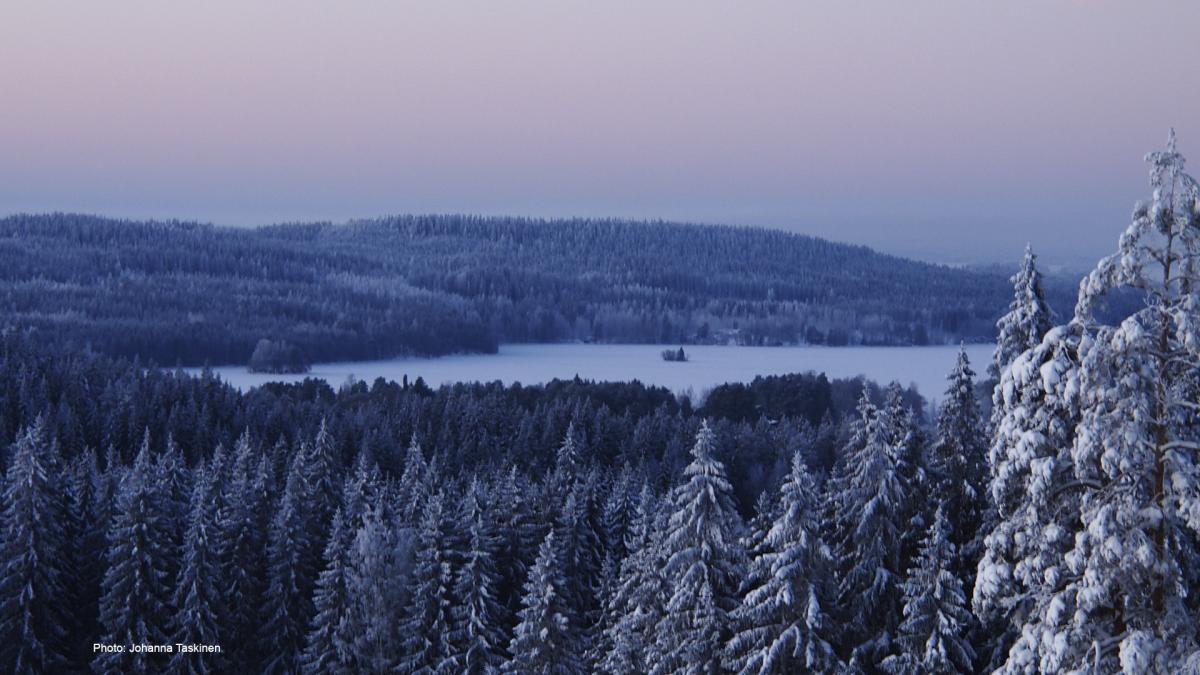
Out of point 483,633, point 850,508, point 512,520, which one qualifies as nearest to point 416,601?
point 483,633

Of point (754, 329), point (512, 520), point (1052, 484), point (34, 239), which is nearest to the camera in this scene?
point (1052, 484)

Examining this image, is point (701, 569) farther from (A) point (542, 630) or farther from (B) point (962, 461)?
(A) point (542, 630)

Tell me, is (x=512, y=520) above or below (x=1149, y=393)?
below

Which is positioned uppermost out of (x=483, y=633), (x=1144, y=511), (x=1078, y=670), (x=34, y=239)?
(x=34, y=239)

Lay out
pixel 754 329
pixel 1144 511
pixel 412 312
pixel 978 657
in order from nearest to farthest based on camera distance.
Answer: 1. pixel 1144 511
2. pixel 978 657
3. pixel 412 312
4. pixel 754 329

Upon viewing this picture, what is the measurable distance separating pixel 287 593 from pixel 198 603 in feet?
9.10

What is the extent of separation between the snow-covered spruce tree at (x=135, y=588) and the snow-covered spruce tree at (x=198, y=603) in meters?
0.54

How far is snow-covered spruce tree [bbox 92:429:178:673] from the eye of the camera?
30797 millimetres

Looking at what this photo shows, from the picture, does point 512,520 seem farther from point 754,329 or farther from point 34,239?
point 34,239

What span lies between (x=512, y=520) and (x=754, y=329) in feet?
493

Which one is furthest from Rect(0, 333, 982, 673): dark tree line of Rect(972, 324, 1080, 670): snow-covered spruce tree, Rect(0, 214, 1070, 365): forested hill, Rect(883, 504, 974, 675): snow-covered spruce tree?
Rect(0, 214, 1070, 365): forested hill

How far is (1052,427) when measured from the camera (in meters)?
12.1

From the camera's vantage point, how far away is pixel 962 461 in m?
19.8

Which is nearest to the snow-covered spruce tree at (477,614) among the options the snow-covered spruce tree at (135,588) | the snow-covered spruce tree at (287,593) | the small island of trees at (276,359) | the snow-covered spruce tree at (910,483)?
the snow-covered spruce tree at (287,593)
